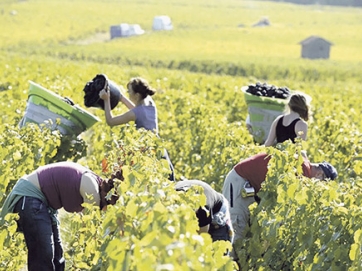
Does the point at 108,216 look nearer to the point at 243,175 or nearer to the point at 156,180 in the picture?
the point at 156,180

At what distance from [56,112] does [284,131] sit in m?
1.97

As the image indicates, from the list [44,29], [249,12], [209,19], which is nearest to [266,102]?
[44,29]

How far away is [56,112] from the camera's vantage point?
632 cm

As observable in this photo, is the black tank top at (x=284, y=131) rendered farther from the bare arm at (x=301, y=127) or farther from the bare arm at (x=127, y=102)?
the bare arm at (x=127, y=102)

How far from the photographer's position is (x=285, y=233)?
506 centimetres

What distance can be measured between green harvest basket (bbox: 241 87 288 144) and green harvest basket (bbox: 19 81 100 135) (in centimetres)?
217

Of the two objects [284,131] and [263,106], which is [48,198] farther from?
[263,106]

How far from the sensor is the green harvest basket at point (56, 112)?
6250 mm

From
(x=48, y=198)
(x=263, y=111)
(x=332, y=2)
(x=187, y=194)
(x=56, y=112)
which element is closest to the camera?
(x=187, y=194)

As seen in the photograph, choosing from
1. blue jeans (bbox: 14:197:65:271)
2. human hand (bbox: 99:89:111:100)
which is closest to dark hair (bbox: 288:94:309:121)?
human hand (bbox: 99:89:111:100)

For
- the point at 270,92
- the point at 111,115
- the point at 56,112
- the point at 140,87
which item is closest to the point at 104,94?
the point at 111,115

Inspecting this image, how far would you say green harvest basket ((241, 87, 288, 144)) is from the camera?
25.5ft

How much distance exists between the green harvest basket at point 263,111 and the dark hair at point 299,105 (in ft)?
4.85

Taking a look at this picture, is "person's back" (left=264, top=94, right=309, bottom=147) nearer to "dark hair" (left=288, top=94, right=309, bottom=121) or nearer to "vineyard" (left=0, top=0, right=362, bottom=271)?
"dark hair" (left=288, top=94, right=309, bottom=121)
